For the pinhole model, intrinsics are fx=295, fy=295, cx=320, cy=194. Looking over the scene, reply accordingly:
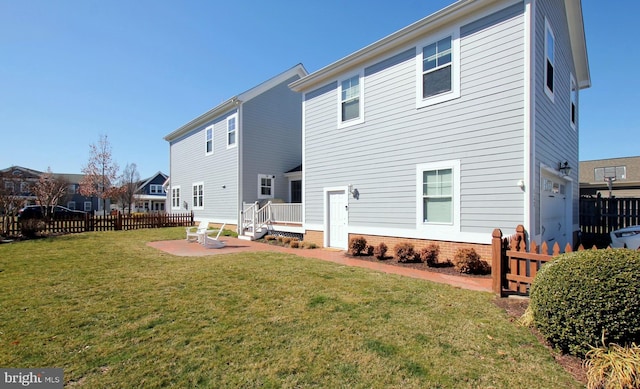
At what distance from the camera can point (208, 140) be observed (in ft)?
64.0

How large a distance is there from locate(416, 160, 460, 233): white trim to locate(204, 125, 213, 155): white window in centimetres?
1470

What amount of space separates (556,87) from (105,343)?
1230 cm

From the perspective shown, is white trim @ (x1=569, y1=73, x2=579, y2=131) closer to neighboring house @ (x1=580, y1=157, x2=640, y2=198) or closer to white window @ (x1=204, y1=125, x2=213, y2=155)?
white window @ (x1=204, y1=125, x2=213, y2=155)

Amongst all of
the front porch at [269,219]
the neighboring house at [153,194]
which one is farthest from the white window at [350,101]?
the neighboring house at [153,194]

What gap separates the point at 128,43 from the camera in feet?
38.7

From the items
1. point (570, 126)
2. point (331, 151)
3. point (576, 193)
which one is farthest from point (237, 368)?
point (576, 193)

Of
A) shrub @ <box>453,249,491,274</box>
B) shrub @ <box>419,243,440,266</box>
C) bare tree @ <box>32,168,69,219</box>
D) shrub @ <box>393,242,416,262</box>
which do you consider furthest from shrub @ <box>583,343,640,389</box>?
bare tree @ <box>32,168,69,219</box>

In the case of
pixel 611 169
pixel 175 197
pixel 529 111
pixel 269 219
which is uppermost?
pixel 611 169

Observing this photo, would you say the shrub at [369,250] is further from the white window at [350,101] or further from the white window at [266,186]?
the white window at [266,186]

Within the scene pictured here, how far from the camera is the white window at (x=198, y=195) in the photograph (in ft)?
66.1

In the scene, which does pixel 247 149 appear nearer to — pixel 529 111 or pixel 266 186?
pixel 266 186

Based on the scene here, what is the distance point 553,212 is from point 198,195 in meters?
19.5

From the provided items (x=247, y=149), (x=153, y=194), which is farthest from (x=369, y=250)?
(x=153, y=194)

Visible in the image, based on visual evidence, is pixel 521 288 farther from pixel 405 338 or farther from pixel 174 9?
pixel 174 9
